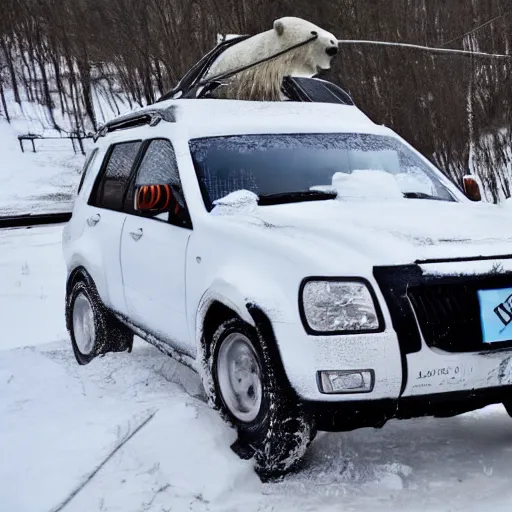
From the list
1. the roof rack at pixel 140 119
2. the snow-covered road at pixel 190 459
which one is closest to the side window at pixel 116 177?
the roof rack at pixel 140 119

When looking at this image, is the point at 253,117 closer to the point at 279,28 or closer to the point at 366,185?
the point at 366,185

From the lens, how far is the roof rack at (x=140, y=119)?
4.43m

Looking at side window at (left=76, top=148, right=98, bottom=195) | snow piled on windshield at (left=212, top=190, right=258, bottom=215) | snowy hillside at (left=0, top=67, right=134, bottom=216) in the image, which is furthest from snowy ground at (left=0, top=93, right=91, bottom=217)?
snow piled on windshield at (left=212, top=190, right=258, bottom=215)

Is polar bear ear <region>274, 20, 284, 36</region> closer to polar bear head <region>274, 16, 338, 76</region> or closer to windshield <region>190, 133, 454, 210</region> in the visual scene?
polar bear head <region>274, 16, 338, 76</region>

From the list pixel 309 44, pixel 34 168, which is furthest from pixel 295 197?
pixel 34 168

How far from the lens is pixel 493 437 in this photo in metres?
3.59

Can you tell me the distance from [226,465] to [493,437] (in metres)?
1.37

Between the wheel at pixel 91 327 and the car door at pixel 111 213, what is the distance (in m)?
0.14

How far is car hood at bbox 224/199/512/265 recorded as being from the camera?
2.93 metres

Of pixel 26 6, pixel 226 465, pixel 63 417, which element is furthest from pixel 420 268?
pixel 26 6

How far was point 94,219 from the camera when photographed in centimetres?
506

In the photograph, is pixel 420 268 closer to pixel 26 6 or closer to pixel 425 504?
pixel 425 504

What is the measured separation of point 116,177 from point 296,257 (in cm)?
246

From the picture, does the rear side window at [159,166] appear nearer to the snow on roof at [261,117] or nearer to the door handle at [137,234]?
the snow on roof at [261,117]
